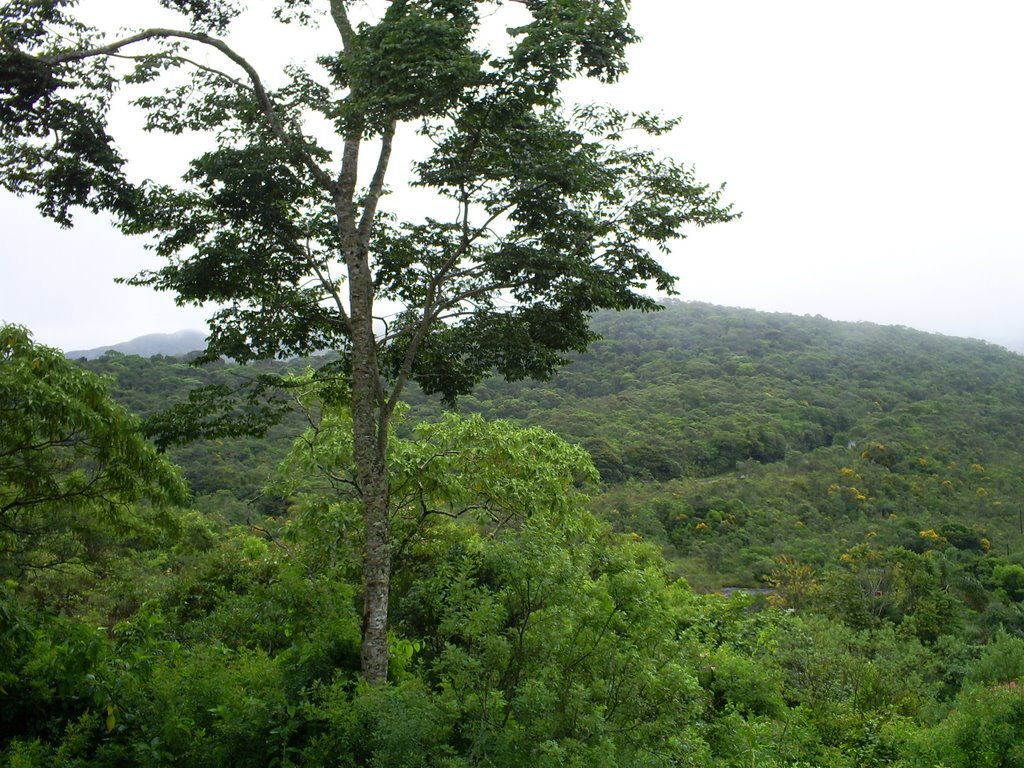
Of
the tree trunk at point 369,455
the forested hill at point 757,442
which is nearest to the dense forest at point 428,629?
the tree trunk at point 369,455

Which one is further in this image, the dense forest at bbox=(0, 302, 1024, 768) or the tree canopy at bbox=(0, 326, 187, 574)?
the tree canopy at bbox=(0, 326, 187, 574)

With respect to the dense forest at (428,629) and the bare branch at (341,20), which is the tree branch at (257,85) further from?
the dense forest at (428,629)

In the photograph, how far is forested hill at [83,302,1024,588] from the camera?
102ft

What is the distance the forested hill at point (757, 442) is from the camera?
31.0m

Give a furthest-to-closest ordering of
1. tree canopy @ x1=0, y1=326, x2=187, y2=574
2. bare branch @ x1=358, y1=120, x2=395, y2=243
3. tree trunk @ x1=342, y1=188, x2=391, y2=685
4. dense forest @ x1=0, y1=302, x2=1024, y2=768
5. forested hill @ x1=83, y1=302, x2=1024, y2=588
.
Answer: forested hill @ x1=83, y1=302, x2=1024, y2=588 → tree canopy @ x1=0, y1=326, x2=187, y2=574 → bare branch @ x1=358, y1=120, x2=395, y2=243 → tree trunk @ x1=342, y1=188, x2=391, y2=685 → dense forest @ x1=0, y1=302, x2=1024, y2=768

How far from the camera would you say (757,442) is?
4800 centimetres

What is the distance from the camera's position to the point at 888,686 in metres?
12.5

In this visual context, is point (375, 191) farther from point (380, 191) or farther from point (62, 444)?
point (62, 444)

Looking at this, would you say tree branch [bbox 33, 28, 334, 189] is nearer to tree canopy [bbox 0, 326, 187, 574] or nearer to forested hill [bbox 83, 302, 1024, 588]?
tree canopy [bbox 0, 326, 187, 574]

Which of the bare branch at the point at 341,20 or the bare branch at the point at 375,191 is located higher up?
the bare branch at the point at 341,20

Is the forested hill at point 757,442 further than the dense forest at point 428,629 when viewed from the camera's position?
Yes

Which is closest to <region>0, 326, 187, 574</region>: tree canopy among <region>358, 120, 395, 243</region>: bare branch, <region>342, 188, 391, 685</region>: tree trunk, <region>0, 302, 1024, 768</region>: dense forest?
<region>0, 302, 1024, 768</region>: dense forest

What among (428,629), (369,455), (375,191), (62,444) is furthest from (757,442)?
(62,444)

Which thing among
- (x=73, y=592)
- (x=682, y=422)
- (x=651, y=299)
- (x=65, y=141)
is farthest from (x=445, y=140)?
(x=682, y=422)
